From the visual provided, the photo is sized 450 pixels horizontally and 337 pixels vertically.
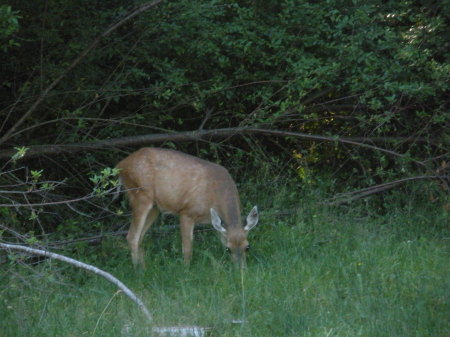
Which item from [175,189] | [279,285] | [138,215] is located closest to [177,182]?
[175,189]

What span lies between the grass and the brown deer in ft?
1.13

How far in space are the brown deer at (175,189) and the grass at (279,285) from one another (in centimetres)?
34

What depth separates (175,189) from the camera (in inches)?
425

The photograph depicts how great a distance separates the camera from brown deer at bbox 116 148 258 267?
1061 centimetres

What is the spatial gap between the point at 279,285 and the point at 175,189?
9.81ft

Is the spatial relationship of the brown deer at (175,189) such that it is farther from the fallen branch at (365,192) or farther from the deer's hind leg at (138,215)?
the fallen branch at (365,192)

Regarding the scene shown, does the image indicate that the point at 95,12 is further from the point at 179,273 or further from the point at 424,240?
the point at 424,240

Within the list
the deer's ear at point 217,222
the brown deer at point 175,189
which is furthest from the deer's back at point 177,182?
the deer's ear at point 217,222

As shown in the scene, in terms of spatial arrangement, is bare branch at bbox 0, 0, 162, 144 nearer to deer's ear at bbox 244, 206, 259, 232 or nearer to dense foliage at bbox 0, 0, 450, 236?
dense foliage at bbox 0, 0, 450, 236

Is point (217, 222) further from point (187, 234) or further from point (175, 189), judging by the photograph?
point (175, 189)

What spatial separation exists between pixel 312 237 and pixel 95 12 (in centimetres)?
Result: 387

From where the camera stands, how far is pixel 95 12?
10820mm

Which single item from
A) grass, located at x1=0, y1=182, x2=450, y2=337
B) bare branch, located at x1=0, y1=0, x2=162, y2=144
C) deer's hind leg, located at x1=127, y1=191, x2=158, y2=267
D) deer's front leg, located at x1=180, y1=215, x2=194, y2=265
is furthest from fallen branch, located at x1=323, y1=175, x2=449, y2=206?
bare branch, located at x1=0, y1=0, x2=162, y2=144

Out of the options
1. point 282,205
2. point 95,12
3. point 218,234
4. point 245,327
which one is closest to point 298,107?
point 282,205
